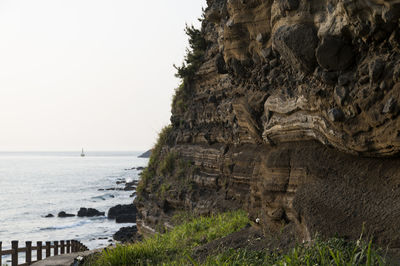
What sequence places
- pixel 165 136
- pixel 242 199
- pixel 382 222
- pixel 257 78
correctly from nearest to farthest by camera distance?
pixel 382 222 → pixel 257 78 → pixel 242 199 → pixel 165 136

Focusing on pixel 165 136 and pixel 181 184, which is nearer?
pixel 181 184

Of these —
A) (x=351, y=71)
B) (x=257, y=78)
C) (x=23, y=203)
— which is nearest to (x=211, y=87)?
(x=257, y=78)

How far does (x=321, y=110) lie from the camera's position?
4730 mm

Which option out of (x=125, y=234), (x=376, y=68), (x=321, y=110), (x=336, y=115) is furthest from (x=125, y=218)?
(x=376, y=68)

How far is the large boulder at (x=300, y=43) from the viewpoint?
4645mm

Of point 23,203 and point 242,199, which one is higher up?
point 242,199

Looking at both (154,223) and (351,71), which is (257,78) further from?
(154,223)

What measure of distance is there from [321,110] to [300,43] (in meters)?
0.91

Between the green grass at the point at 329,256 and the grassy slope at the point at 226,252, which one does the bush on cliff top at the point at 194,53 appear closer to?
the grassy slope at the point at 226,252

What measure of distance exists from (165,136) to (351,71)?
12.5 m

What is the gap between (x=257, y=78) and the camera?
23.9 feet

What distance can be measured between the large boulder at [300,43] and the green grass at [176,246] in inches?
135

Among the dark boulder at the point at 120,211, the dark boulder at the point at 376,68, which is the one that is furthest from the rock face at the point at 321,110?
the dark boulder at the point at 120,211

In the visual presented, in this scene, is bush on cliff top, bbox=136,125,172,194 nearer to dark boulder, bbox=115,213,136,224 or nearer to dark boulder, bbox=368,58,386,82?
dark boulder, bbox=368,58,386,82
